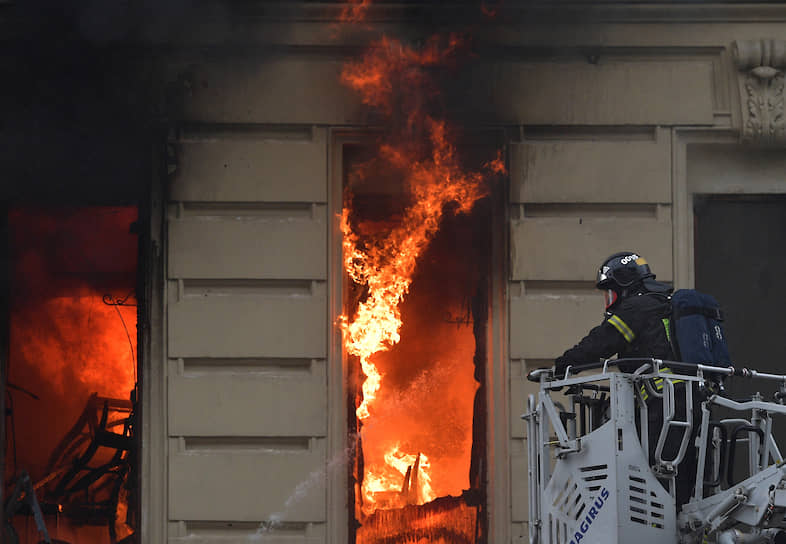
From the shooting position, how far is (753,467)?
5.55 meters

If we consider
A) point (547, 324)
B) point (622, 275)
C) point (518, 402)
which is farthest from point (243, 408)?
point (622, 275)

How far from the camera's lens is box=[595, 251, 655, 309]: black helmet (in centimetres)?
596

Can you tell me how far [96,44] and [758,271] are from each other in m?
5.46

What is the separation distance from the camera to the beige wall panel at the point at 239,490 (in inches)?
296

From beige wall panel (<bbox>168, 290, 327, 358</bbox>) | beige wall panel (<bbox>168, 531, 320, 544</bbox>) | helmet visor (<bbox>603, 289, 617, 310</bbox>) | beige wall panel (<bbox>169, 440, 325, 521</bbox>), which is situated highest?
helmet visor (<bbox>603, 289, 617, 310</bbox>)

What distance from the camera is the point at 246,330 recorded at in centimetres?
760

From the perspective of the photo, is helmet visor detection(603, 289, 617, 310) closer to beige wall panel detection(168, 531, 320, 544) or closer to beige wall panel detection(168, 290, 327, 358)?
beige wall panel detection(168, 290, 327, 358)

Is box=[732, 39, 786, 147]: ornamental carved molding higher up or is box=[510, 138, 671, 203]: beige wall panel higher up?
box=[732, 39, 786, 147]: ornamental carved molding

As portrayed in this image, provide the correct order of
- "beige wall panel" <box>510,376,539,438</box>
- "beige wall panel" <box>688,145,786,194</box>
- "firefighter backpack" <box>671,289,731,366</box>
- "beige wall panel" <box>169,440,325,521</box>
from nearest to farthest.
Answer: "firefighter backpack" <box>671,289,731,366</box>, "beige wall panel" <box>169,440,325,521</box>, "beige wall panel" <box>510,376,539,438</box>, "beige wall panel" <box>688,145,786,194</box>

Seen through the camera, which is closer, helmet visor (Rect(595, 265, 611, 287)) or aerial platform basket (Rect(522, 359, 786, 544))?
aerial platform basket (Rect(522, 359, 786, 544))

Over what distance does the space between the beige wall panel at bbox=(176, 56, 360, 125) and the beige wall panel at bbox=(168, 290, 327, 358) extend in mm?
1412

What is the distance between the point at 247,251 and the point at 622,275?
297cm

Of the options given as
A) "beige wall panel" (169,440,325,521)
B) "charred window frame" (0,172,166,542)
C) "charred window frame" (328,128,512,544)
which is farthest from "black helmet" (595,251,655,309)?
"charred window frame" (0,172,166,542)

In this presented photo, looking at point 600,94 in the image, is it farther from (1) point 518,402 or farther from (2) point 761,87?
(1) point 518,402
